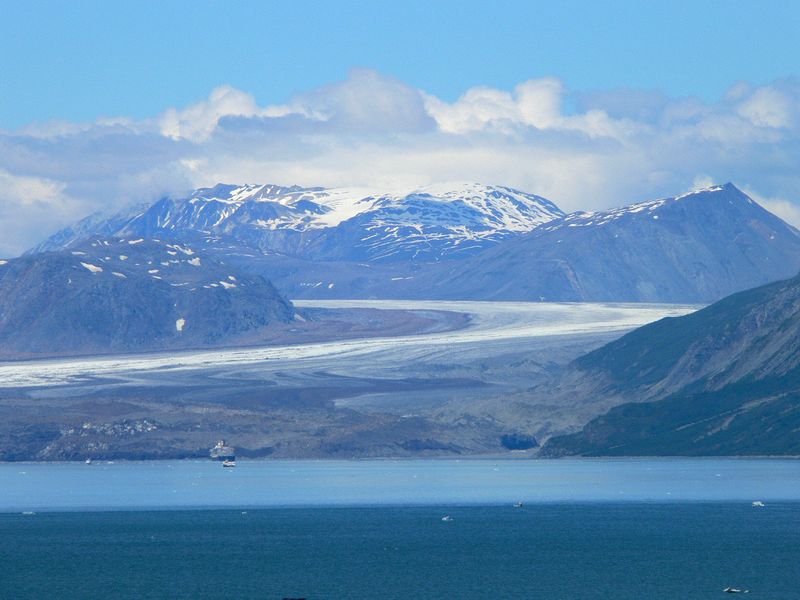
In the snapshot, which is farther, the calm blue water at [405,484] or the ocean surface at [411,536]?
the calm blue water at [405,484]

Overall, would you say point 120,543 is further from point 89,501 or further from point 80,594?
point 89,501

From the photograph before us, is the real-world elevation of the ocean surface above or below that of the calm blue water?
above

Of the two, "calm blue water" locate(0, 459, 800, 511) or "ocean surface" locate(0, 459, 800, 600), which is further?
"calm blue water" locate(0, 459, 800, 511)

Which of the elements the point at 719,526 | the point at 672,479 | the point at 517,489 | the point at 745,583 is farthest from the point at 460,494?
the point at 745,583

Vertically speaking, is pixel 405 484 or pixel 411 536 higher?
pixel 411 536
